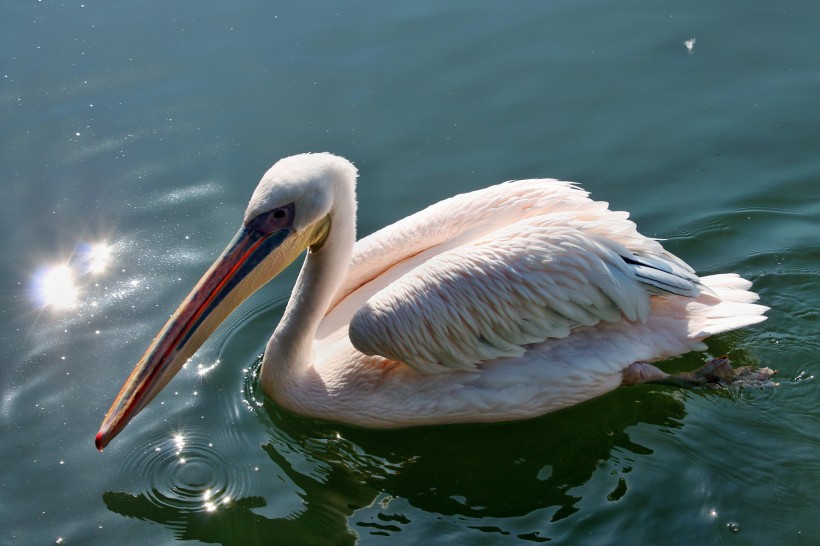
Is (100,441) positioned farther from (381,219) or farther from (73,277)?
(381,219)

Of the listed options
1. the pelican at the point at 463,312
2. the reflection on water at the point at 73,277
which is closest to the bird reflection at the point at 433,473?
the pelican at the point at 463,312

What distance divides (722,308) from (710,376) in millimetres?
321

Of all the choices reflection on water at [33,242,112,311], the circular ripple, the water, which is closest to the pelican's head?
the circular ripple

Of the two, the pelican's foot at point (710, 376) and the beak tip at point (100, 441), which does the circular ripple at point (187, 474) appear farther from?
the pelican's foot at point (710, 376)

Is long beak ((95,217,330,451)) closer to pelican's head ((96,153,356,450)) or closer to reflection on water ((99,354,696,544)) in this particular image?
pelican's head ((96,153,356,450))

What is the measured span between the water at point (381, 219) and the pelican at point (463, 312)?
0.77ft

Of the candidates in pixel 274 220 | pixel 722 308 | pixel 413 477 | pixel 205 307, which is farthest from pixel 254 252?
pixel 722 308

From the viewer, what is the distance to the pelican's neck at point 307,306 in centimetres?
450

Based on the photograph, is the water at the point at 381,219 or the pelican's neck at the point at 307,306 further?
the pelican's neck at the point at 307,306

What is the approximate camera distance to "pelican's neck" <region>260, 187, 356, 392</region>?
4.50m

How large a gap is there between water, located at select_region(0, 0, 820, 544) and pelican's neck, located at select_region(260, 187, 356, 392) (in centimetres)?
27

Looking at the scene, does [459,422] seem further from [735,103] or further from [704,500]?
[735,103]

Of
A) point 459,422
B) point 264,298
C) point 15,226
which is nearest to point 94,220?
point 15,226

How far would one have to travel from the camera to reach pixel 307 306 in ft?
14.9
